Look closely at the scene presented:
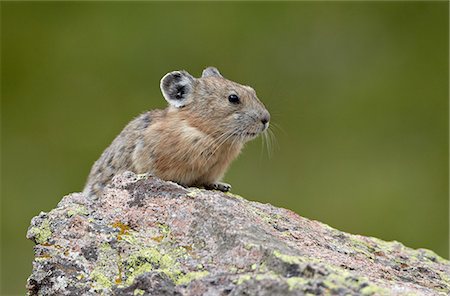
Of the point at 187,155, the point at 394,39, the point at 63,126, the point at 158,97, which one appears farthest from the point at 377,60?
the point at 187,155

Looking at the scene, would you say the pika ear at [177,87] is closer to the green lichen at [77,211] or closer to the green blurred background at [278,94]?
the green lichen at [77,211]

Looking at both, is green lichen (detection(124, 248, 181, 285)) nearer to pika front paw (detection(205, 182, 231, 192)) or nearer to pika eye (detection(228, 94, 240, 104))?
pika front paw (detection(205, 182, 231, 192))

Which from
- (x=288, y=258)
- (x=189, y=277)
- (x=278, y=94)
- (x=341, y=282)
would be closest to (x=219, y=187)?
(x=189, y=277)

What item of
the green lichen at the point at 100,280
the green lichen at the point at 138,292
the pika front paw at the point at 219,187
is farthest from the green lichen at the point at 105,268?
the pika front paw at the point at 219,187

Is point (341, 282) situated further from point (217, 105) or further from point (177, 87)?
point (177, 87)

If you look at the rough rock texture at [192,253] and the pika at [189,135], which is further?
the pika at [189,135]

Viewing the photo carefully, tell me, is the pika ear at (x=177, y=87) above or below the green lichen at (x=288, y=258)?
above
